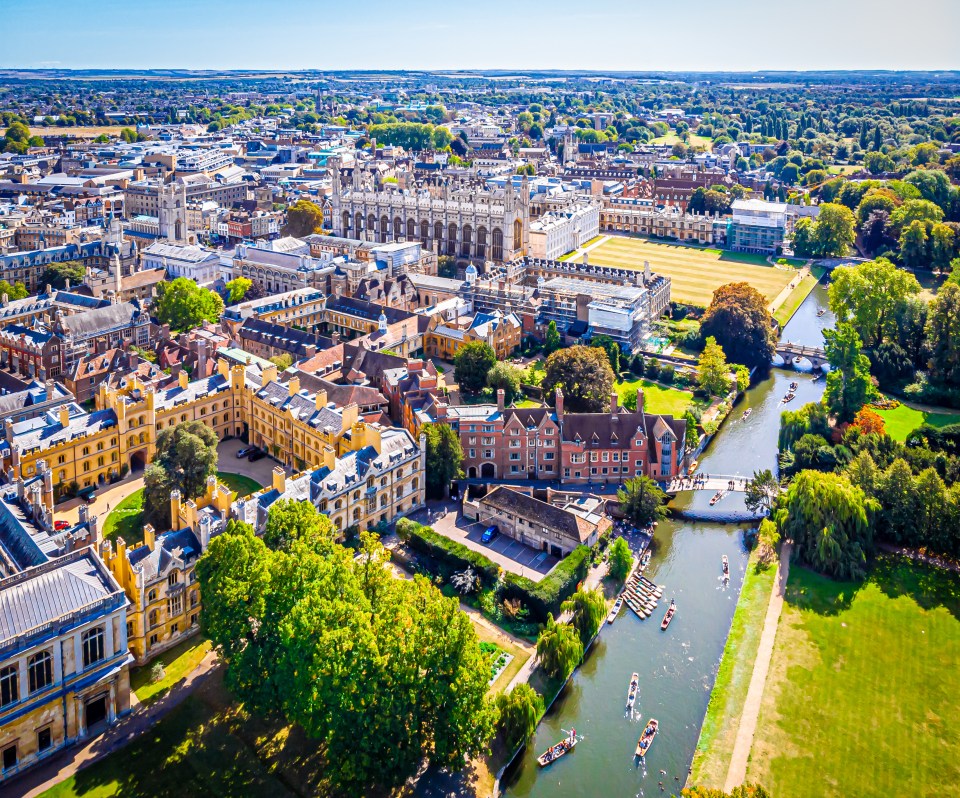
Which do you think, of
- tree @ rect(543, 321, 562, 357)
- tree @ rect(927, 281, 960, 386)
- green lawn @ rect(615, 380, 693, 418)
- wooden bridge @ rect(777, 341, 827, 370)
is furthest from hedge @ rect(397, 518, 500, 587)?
tree @ rect(927, 281, 960, 386)

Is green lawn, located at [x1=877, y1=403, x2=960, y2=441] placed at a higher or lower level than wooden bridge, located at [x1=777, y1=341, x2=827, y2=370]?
lower

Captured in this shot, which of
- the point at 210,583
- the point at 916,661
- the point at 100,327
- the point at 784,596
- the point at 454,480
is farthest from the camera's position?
the point at 100,327

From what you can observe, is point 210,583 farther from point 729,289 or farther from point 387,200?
point 387,200

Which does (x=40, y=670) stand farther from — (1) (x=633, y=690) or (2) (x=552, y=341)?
(2) (x=552, y=341)

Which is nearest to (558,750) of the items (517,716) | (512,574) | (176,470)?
(517,716)

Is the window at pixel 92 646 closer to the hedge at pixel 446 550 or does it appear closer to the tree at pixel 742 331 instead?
the hedge at pixel 446 550

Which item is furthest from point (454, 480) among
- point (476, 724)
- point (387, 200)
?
point (387, 200)

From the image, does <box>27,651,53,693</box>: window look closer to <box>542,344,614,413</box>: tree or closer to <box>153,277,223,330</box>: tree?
<box>542,344,614,413</box>: tree

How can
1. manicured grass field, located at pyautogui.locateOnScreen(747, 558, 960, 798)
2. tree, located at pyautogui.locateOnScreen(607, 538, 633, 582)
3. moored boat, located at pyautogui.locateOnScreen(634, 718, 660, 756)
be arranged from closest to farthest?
manicured grass field, located at pyautogui.locateOnScreen(747, 558, 960, 798), moored boat, located at pyautogui.locateOnScreen(634, 718, 660, 756), tree, located at pyautogui.locateOnScreen(607, 538, 633, 582)
